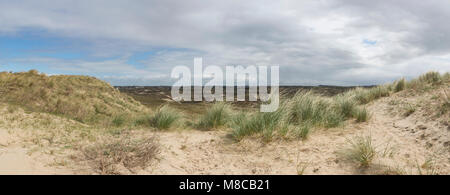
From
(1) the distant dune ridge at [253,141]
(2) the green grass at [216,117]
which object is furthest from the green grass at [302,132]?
(2) the green grass at [216,117]

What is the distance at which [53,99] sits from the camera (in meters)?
13.0

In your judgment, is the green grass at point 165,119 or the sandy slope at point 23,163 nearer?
the sandy slope at point 23,163

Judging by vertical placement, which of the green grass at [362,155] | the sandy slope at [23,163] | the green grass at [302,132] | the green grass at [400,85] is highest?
the green grass at [400,85]

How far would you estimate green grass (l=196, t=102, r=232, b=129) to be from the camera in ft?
27.1

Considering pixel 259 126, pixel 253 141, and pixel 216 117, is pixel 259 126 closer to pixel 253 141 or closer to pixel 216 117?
pixel 253 141

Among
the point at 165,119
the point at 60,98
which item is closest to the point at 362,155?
the point at 165,119

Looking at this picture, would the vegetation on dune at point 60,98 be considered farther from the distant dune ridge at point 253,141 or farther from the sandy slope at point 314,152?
the sandy slope at point 314,152

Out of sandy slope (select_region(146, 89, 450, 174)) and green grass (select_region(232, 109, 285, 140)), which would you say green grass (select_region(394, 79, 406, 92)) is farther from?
green grass (select_region(232, 109, 285, 140))

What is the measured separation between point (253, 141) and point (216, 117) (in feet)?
7.33

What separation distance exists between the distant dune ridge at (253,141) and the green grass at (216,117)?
0.03 m

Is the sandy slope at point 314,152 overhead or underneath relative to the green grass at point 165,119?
underneath

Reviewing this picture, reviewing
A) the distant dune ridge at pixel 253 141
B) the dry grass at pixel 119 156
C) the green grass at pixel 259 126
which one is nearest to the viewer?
the dry grass at pixel 119 156

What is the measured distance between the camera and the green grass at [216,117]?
27.1 feet
